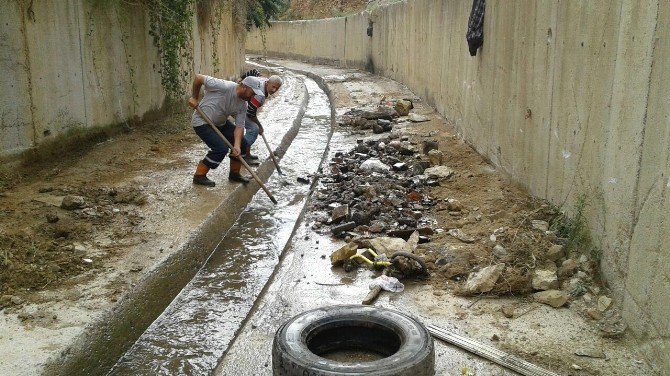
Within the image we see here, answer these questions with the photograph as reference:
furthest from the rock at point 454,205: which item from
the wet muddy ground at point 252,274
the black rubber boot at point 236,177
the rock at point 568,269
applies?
the black rubber boot at point 236,177

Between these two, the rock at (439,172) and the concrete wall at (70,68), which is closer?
the concrete wall at (70,68)

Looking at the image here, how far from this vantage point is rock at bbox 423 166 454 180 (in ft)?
24.8

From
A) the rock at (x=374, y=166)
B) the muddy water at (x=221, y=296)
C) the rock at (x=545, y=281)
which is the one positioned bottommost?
the muddy water at (x=221, y=296)

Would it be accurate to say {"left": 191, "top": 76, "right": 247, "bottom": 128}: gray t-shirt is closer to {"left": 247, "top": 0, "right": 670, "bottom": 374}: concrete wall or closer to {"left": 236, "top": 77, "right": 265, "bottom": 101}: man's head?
{"left": 236, "top": 77, "right": 265, "bottom": 101}: man's head

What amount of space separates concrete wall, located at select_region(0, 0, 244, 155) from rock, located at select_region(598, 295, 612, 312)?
5673 millimetres

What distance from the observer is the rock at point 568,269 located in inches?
171

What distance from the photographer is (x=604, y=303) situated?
3.95 meters

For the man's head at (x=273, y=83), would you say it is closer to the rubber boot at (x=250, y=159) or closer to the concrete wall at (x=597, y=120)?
the rubber boot at (x=250, y=159)

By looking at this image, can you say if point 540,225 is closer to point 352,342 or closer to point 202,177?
point 352,342

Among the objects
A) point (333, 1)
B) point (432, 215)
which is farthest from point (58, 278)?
point (333, 1)

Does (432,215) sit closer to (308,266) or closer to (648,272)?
(308,266)

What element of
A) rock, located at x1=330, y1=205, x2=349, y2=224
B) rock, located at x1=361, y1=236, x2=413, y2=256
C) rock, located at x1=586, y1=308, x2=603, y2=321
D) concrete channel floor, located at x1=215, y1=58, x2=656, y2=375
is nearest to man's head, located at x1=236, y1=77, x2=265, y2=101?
rock, located at x1=330, y1=205, x2=349, y2=224

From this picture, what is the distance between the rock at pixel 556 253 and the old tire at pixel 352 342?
5.04ft

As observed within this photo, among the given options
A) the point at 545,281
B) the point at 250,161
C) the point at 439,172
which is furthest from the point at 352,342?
the point at 250,161
